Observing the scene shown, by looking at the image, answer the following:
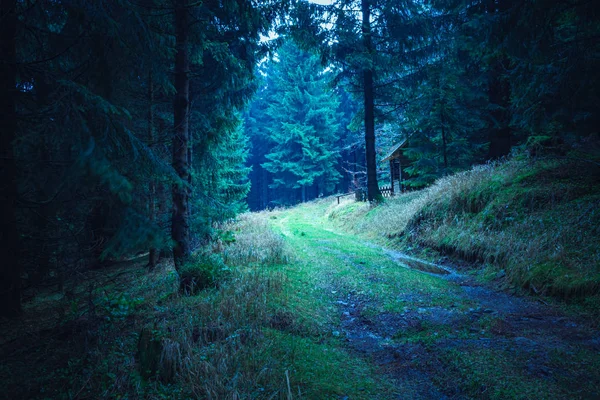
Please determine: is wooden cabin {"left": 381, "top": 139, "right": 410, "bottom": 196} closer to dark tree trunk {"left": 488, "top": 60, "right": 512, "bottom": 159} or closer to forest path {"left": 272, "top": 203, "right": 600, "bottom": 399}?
dark tree trunk {"left": 488, "top": 60, "right": 512, "bottom": 159}

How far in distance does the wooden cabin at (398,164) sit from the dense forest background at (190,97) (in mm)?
5674

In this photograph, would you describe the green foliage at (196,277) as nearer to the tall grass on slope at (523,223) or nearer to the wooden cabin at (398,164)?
the tall grass on slope at (523,223)

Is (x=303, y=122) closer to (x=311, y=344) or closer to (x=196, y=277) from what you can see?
(x=196, y=277)

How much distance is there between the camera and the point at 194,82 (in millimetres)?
10391

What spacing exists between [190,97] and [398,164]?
72.6 ft

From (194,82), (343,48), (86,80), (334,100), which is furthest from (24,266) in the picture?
(334,100)

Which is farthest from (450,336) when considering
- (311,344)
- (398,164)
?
(398,164)

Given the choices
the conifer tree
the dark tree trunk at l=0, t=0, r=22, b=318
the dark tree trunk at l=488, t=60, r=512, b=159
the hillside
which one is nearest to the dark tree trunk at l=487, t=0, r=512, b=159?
the dark tree trunk at l=488, t=60, r=512, b=159

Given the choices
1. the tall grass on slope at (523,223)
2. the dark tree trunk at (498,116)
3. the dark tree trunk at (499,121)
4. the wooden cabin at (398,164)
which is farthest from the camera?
the wooden cabin at (398,164)

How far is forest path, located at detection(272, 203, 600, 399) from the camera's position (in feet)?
9.16

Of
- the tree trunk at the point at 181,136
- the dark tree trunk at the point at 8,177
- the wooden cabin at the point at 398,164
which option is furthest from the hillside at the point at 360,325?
the wooden cabin at the point at 398,164

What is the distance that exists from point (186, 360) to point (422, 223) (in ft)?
30.0

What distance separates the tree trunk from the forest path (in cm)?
269

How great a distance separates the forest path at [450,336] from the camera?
9.16ft
